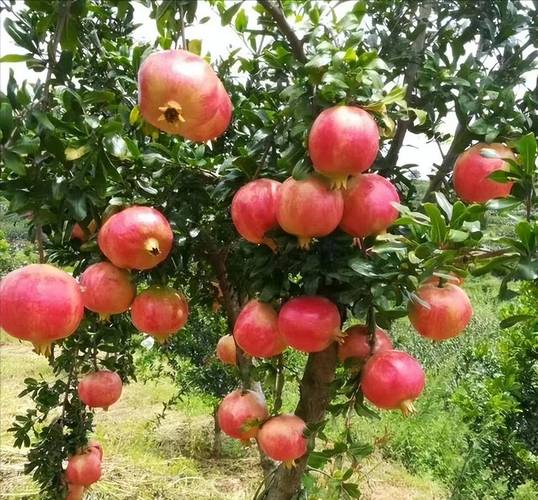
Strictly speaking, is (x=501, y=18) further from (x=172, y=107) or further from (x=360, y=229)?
(x=172, y=107)

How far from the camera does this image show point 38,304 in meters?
0.80

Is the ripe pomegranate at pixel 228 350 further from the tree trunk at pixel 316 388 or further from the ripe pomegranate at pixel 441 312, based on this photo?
the ripe pomegranate at pixel 441 312

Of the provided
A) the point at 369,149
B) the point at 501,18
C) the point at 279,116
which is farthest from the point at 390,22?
the point at 369,149

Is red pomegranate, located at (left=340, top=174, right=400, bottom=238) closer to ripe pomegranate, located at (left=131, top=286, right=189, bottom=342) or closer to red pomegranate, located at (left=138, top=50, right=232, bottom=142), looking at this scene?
red pomegranate, located at (left=138, top=50, right=232, bottom=142)

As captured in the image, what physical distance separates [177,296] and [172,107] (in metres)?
0.51

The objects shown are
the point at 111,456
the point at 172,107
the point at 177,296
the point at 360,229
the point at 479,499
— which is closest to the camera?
the point at 172,107

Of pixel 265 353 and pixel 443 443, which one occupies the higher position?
pixel 265 353

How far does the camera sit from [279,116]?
99cm

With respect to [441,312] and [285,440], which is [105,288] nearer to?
[285,440]

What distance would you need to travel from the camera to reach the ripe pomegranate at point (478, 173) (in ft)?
3.18

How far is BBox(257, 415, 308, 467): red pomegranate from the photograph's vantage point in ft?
3.51

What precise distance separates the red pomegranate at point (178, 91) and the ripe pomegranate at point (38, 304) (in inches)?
10.9

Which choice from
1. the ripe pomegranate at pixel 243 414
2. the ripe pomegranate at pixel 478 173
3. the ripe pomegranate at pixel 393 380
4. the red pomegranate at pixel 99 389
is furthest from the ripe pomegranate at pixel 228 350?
the ripe pomegranate at pixel 478 173

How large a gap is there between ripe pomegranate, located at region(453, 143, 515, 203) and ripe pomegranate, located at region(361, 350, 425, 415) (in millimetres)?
319
